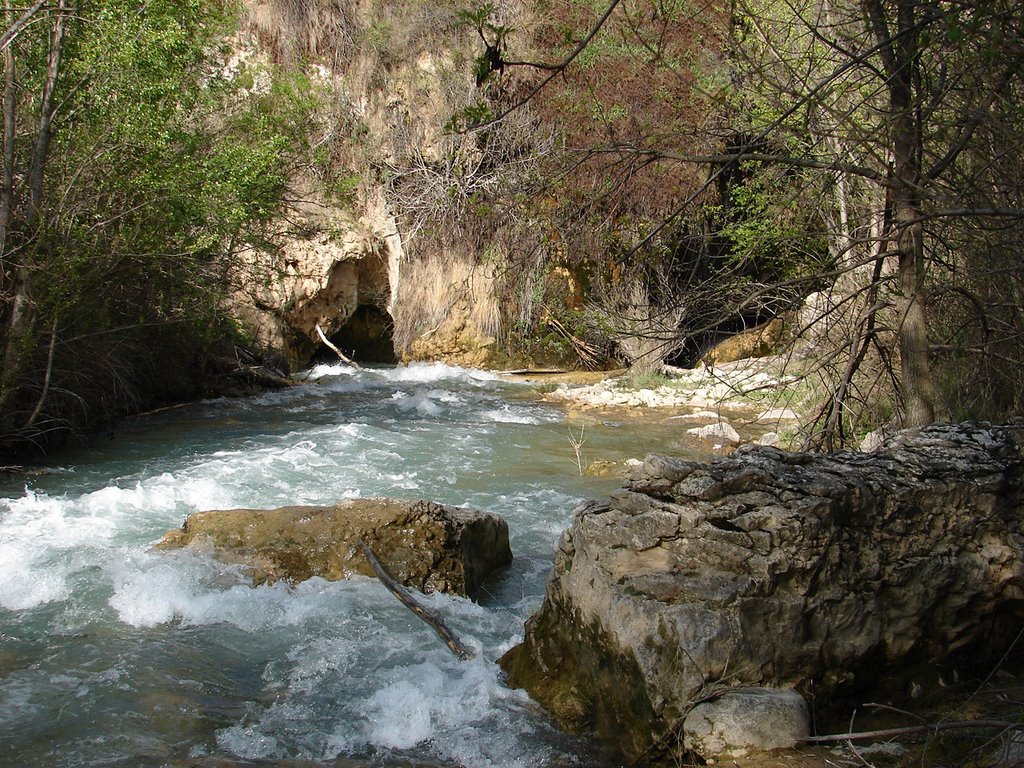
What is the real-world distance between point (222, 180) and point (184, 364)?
3272 millimetres

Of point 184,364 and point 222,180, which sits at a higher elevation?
point 222,180

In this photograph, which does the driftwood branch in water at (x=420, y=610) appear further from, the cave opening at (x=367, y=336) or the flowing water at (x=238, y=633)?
the cave opening at (x=367, y=336)

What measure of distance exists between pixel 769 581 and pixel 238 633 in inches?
119

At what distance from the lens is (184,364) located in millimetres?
12461

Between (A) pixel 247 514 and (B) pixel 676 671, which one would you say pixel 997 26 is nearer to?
(B) pixel 676 671

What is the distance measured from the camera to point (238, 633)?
4867mm

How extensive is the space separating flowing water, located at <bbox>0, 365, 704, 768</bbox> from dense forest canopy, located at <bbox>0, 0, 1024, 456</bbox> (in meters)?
1.79

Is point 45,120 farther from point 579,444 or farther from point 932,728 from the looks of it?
point 932,728

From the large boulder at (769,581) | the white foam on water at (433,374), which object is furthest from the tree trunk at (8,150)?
the white foam on water at (433,374)

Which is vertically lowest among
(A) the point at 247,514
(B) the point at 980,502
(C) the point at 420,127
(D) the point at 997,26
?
(A) the point at 247,514

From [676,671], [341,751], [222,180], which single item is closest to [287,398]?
[222,180]

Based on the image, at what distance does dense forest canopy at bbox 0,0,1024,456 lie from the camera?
394 centimetres

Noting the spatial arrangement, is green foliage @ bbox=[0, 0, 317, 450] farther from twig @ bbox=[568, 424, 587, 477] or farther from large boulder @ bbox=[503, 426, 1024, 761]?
large boulder @ bbox=[503, 426, 1024, 761]

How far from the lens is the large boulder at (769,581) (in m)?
3.25
